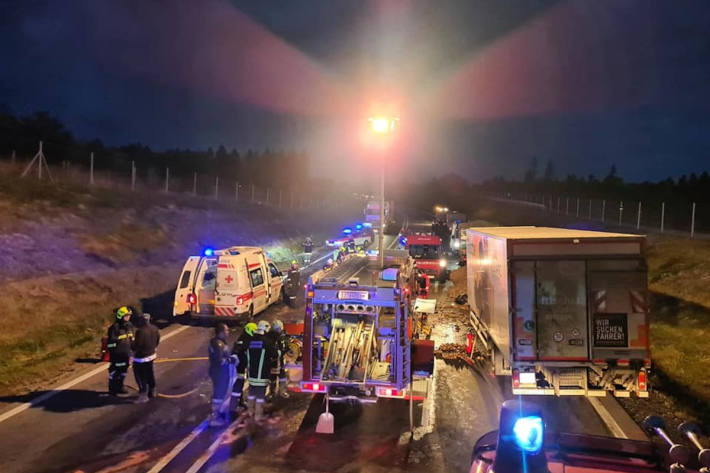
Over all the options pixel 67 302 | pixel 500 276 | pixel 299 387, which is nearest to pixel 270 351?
pixel 299 387

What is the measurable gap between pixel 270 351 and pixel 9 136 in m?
50.8

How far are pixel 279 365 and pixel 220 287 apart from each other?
6.38 meters

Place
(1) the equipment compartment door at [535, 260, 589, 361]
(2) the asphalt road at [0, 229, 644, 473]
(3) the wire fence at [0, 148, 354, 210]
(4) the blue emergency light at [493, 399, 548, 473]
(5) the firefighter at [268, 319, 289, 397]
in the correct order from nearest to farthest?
1. (4) the blue emergency light at [493, 399, 548, 473]
2. (2) the asphalt road at [0, 229, 644, 473]
3. (5) the firefighter at [268, 319, 289, 397]
4. (1) the equipment compartment door at [535, 260, 589, 361]
5. (3) the wire fence at [0, 148, 354, 210]

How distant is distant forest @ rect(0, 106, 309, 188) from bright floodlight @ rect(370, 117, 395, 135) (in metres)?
29.6

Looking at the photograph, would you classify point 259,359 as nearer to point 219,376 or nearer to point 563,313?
point 219,376

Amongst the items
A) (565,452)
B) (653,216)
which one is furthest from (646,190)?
(565,452)

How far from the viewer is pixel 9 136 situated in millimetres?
47031

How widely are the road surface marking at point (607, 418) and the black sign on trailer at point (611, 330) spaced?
1169mm

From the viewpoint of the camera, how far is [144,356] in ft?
29.0

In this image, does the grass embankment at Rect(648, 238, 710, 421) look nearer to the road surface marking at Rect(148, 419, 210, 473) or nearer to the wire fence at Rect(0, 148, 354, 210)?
the road surface marking at Rect(148, 419, 210, 473)

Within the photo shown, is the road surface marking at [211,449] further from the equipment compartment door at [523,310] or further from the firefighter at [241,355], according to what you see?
the equipment compartment door at [523,310]

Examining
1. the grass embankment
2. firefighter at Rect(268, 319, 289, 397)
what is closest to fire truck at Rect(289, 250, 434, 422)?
firefighter at Rect(268, 319, 289, 397)

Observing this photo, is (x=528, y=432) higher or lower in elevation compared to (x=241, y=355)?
higher

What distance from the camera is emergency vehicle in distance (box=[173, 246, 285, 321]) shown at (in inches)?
560
